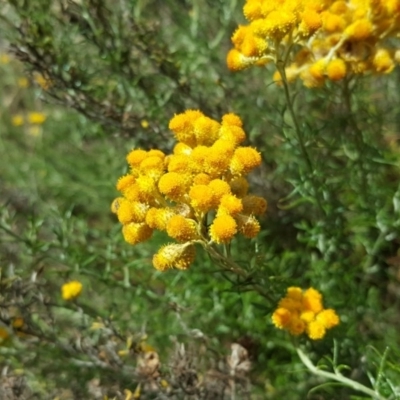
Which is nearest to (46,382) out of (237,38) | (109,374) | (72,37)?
(109,374)

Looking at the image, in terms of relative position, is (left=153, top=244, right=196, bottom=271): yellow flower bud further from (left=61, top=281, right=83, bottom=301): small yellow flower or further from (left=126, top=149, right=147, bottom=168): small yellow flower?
(left=61, top=281, right=83, bottom=301): small yellow flower

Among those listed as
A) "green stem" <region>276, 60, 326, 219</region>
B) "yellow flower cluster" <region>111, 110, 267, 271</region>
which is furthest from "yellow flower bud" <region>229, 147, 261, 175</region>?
"green stem" <region>276, 60, 326, 219</region>

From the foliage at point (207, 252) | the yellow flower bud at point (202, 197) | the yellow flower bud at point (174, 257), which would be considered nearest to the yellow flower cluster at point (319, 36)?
the foliage at point (207, 252)

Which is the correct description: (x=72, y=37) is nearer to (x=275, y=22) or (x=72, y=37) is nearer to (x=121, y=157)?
(x=121, y=157)

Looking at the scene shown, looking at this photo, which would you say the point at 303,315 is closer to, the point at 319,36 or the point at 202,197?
the point at 202,197

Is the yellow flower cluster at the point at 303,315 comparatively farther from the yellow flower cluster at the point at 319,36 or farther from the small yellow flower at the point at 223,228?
the yellow flower cluster at the point at 319,36

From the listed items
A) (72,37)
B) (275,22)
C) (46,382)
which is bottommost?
(46,382)
